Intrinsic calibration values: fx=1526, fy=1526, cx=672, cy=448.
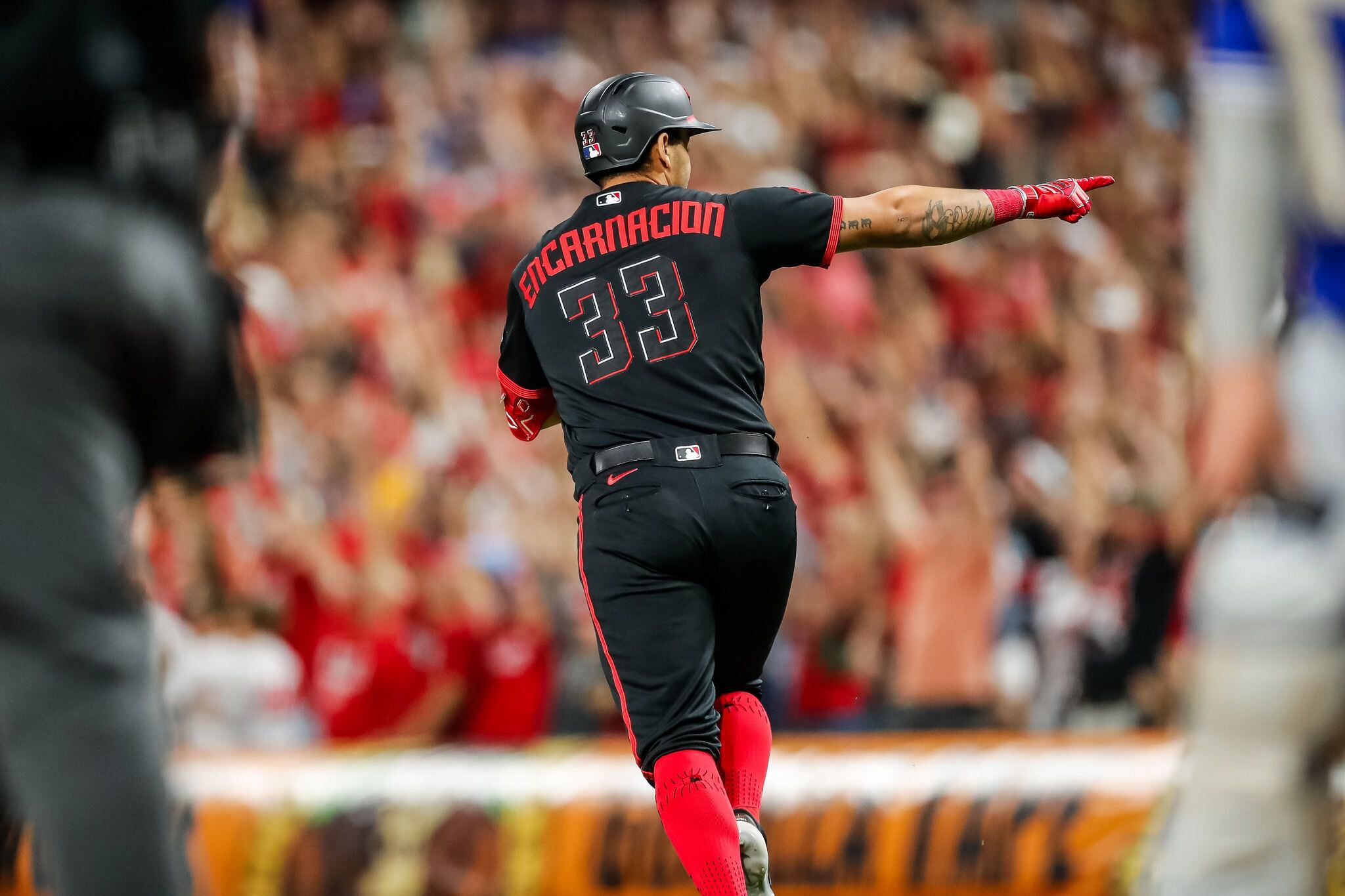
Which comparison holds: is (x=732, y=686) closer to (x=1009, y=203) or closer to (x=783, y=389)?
(x=1009, y=203)

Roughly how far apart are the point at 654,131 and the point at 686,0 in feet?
35.1

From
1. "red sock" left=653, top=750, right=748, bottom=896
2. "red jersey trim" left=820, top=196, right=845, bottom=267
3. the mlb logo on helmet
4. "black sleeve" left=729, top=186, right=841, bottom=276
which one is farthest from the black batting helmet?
"red sock" left=653, top=750, right=748, bottom=896

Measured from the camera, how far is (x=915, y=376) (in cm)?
987

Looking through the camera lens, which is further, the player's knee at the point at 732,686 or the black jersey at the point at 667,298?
the player's knee at the point at 732,686

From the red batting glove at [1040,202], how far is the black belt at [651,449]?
3.01 feet

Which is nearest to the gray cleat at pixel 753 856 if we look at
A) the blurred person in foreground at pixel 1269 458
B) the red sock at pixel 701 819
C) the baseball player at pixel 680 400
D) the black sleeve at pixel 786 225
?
the baseball player at pixel 680 400

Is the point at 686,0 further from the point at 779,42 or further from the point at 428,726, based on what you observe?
the point at 428,726

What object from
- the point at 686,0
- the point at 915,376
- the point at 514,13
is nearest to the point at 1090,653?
the point at 915,376

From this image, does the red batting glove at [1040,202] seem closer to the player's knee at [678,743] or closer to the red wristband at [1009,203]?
the red wristband at [1009,203]

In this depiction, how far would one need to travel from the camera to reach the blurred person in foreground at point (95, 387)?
6.15ft

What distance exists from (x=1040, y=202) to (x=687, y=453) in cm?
120

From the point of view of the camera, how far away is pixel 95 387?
1995 millimetres

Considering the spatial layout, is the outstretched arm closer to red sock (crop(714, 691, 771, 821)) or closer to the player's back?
red sock (crop(714, 691, 771, 821))

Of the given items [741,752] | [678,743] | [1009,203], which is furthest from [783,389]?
[678,743]
